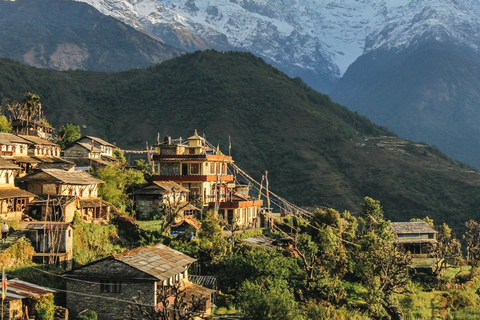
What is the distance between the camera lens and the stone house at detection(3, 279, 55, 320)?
3303 centimetres

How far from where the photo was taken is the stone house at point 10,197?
45125mm

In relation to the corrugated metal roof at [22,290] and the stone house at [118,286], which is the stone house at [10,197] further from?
the stone house at [118,286]

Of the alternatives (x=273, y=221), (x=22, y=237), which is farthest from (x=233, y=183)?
(x=22, y=237)

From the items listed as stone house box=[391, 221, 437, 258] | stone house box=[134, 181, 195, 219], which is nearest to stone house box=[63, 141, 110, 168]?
stone house box=[134, 181, 195, 219]

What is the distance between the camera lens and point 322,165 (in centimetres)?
13838

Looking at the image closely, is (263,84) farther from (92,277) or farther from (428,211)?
(92,277)

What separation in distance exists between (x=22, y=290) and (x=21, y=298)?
121 cm

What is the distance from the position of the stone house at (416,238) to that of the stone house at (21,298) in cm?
4573

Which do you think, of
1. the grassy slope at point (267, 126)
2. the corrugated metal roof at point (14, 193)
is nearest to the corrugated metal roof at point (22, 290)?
the corrugated metal roof at point (14, 193)

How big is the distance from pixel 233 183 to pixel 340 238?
55.1ft

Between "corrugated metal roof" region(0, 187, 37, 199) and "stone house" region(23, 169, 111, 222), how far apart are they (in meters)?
0.82

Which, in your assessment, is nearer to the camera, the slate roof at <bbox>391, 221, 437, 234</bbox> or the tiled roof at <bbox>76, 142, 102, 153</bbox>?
the tiled roof at <bbox>76, 142, 102, 153</bbox>

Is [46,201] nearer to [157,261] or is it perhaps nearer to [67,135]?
[157,261]

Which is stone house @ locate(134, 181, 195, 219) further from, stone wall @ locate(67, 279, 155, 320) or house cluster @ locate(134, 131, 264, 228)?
stone wall @ locate(67, 279, 155, 320)
